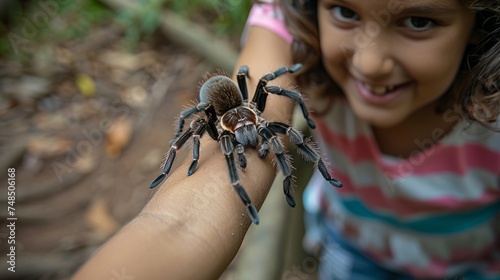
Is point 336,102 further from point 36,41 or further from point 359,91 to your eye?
point 36,41

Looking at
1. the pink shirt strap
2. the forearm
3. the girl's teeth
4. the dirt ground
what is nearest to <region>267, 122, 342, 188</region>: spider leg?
the forearm

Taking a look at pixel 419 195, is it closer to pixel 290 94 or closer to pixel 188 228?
pixel 290 94

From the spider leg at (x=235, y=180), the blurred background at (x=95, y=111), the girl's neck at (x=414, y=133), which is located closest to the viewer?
the spider leg at (x=235, y=180)

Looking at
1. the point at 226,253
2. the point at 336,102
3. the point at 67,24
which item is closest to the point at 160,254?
the point at 226,253

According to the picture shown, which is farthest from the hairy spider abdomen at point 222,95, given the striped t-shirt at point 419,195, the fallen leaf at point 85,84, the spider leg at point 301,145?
the fallen leaf at point 85,84

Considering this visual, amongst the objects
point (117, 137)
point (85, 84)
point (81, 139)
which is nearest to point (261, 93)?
point (117, 137)

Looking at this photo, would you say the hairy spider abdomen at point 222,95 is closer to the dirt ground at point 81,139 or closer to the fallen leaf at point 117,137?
the dirt ground at point 81,139
